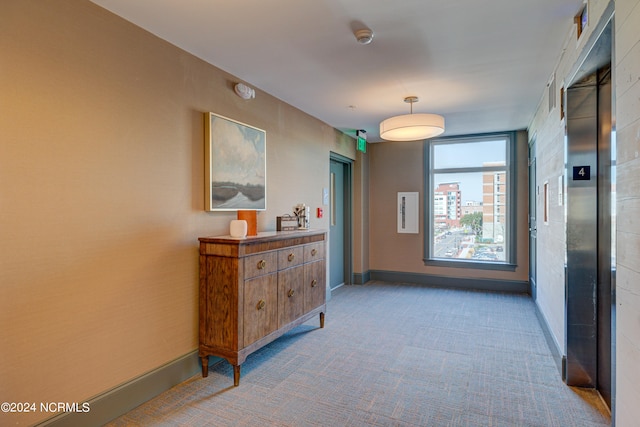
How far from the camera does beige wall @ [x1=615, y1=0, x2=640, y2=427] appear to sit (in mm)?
1320

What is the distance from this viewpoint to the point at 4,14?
65.1 inches

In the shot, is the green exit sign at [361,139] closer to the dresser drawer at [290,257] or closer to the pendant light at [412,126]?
the pendant light at [412,126]

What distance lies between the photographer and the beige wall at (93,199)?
1.71 meters

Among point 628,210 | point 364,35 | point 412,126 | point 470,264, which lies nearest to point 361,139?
point 412,126

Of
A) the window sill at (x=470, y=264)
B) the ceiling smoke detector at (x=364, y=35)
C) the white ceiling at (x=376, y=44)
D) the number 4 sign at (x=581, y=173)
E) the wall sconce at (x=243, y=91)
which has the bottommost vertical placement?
the window sill at (x=470, y=264)

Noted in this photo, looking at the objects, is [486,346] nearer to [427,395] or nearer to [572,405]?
[572,405]

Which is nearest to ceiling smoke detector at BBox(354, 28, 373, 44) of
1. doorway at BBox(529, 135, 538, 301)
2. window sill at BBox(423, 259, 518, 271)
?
doorway at BBox(529, 135, 538, 301)

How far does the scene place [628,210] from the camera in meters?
1.40

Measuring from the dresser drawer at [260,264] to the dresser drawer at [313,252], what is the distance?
1.67 ft

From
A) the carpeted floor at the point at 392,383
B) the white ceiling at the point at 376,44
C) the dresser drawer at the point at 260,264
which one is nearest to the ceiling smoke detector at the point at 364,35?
the white ceiling at the point at 376,44

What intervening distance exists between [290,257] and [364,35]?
187 centimetres

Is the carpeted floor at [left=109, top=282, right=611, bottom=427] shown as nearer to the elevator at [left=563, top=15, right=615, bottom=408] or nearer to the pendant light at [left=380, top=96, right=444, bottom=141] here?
the elevator at [left=563, top=15, right=615, bottom=408]

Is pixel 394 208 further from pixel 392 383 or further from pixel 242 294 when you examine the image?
pixel 242 294

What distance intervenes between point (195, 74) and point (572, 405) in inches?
139
